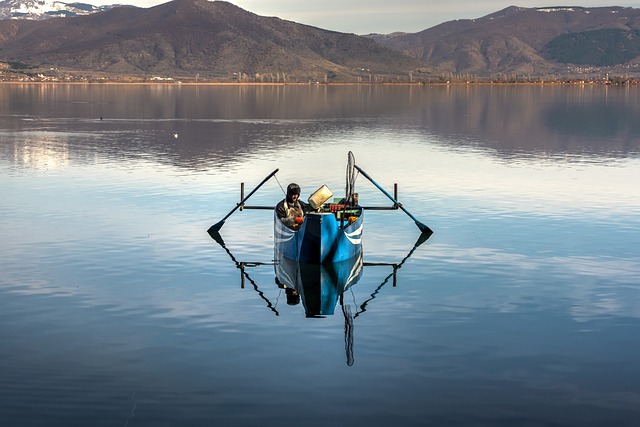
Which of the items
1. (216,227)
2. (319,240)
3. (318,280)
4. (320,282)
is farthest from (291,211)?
(216,227)

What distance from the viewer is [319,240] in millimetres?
33969

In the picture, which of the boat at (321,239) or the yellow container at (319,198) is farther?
the yellow container at (319,198)

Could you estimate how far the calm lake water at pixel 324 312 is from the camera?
809 inches

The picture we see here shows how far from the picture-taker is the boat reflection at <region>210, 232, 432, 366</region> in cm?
2898

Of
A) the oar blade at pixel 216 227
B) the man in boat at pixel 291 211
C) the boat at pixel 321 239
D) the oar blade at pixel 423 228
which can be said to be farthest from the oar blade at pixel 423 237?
the oar blade at pixel 216 227

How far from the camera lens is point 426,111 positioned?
171875mm

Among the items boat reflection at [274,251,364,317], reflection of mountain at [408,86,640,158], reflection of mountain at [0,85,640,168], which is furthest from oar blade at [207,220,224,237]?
reflection of mountain at [408,86,640,158]

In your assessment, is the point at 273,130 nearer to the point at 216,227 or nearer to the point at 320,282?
the point at 216,227

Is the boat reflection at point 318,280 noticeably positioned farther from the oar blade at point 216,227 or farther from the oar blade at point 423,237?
the oar blade at point 216,227

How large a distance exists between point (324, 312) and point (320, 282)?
4079 mm

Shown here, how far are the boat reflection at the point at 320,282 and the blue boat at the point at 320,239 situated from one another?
10.3 inches

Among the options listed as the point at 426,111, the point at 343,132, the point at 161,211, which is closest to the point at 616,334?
the point at 161,211

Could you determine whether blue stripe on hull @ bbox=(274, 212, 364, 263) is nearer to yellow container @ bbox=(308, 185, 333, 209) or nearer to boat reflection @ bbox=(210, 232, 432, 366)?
boat reflection @ bbox=(210, 232, 432, 366)

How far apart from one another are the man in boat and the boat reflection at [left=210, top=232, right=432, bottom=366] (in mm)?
1317
